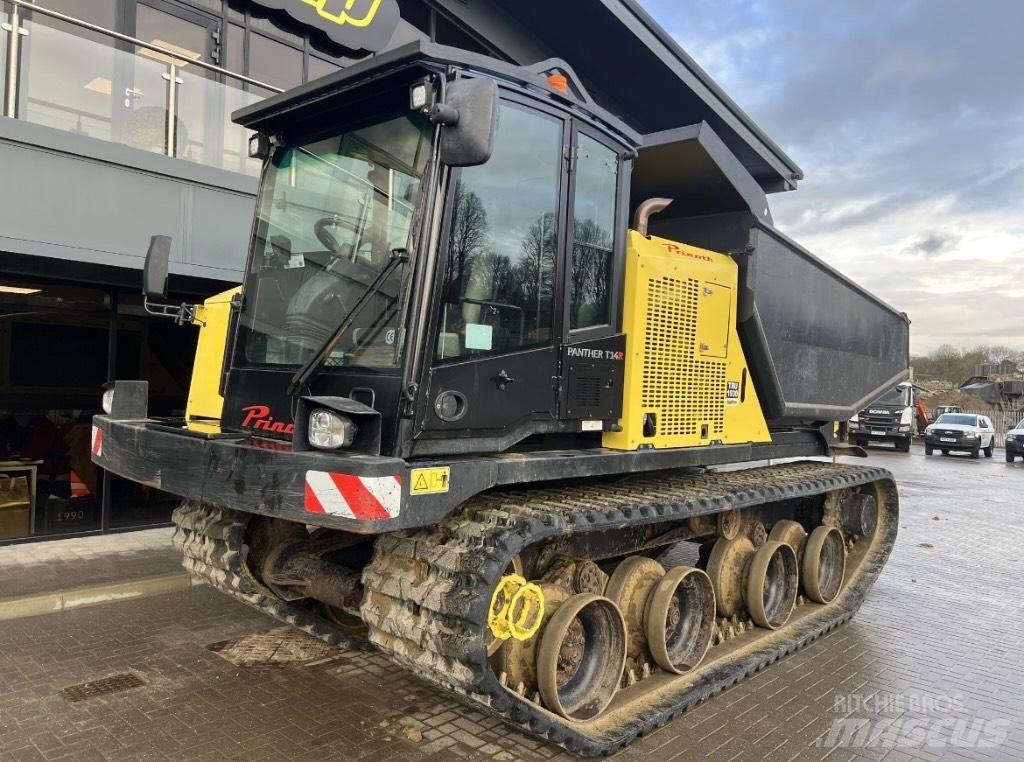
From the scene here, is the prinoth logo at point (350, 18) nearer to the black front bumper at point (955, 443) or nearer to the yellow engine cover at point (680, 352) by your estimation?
the yellow engine cover at point (680, 352)

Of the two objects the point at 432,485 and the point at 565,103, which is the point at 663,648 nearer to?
the point at 432,485

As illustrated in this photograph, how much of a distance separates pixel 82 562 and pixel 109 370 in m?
2.15

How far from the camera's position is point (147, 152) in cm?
706

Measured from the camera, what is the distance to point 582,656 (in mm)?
4215

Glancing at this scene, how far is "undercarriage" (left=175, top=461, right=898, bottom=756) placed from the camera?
341cm

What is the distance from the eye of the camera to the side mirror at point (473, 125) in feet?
10.2

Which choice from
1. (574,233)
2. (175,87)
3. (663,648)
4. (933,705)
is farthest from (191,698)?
(175,87)

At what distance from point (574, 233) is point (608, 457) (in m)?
1.23

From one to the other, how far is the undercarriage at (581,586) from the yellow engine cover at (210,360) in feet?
2.09

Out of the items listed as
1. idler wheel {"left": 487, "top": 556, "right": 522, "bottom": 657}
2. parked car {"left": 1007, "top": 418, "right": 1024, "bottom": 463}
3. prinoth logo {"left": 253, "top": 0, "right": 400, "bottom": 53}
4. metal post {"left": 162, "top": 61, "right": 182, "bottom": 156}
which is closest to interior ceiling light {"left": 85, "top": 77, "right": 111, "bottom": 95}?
metal post {"left": 162, "top": 61, "right": 182, "bottom": 156}

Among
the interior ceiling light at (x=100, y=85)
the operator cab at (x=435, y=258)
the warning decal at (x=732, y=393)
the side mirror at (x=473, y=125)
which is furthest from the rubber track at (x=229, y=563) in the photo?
the interior ceiling light at (x=100, y=85)

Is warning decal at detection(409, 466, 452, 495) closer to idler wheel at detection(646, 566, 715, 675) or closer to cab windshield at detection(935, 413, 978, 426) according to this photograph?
idler wheel at detection(646, 566, 715, 675)

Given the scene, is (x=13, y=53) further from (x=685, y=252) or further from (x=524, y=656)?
(x=524, y=656)

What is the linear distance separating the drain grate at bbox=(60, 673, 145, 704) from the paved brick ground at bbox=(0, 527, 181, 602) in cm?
188
